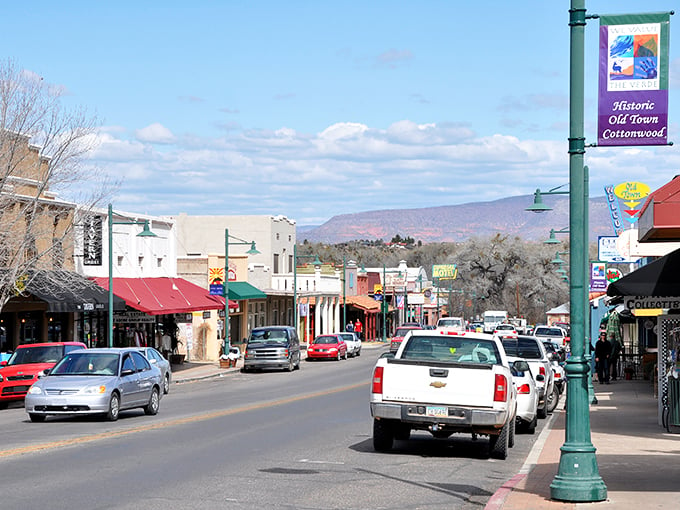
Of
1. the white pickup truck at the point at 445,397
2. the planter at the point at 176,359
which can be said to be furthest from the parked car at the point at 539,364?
the planter at the point at 176,359

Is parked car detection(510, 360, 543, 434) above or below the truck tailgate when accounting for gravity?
below

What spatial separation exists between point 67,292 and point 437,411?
2450cm

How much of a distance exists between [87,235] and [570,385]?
3327 cm

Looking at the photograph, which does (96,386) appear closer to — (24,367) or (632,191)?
(24,367)

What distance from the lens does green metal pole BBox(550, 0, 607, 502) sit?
10602 millimetres

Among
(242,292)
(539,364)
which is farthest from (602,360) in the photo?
(242,292)

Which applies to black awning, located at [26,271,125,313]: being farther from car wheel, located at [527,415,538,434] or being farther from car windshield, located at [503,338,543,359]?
car wheel, located at [527,415,538,434]

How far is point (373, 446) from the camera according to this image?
1672cm

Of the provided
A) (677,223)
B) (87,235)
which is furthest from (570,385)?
(87,235)

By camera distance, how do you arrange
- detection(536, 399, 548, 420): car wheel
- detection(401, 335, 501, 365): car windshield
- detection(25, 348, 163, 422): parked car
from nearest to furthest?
detection(401, 335, 501, 365): car windshield < detection(25, 348, 163, 422): parked car < detection(536, 399, 548, 420): car wheel

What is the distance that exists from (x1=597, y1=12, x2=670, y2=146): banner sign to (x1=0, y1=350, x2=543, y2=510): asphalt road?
4.28 metres

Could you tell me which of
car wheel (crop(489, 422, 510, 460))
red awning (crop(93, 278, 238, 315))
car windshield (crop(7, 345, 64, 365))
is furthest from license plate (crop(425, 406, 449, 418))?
red awning (crop(93, 278, 238, 315))

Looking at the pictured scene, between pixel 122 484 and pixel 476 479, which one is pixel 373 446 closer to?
pixel 476 479

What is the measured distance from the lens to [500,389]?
605 inches
